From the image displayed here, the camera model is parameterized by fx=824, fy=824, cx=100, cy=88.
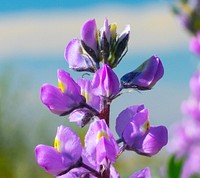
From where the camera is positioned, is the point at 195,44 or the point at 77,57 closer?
the point at 77,57

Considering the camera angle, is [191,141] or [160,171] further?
[191,141]

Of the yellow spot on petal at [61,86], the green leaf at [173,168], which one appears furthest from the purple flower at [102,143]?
the green leaf at [173,168]

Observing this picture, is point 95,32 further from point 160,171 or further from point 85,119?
point 160,171

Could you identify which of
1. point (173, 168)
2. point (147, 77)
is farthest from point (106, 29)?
point (173, 168)

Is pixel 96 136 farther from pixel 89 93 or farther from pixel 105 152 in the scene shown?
pixel 89 93

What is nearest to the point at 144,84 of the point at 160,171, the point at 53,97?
the point at 53,97

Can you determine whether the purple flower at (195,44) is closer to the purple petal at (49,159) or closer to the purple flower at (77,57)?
Answer: the purple flower at (77,57)
